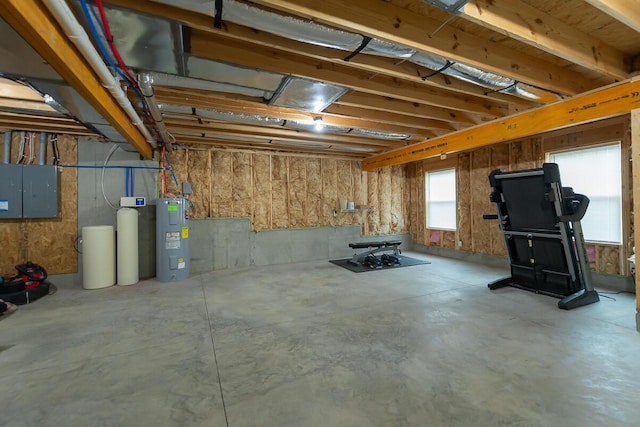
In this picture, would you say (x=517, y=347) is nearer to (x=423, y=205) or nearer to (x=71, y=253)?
(x=423, y=205)

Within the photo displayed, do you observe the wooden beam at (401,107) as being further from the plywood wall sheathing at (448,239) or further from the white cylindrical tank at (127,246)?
the white cylindrical tank at (127,246)

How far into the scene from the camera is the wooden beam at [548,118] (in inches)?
108

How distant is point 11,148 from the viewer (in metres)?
4.04

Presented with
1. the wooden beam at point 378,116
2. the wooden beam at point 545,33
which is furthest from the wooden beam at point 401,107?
the wooden beam at point 545,33

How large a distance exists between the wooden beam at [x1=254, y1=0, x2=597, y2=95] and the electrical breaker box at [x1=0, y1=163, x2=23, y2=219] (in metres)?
4.62

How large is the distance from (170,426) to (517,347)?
102 inches

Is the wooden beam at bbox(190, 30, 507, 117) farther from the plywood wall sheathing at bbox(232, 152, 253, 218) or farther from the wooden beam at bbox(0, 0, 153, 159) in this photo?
the plywood wall sheathing at bbox(232, 152, 253, 218)

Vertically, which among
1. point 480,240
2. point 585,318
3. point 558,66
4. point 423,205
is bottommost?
point 585,318

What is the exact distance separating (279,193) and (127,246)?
9.58 ft

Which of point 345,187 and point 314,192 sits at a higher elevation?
point 345,187

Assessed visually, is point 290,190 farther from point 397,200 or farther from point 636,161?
point 636,161

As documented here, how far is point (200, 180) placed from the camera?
5.32 m

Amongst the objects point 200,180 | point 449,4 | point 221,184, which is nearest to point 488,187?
point 449,4

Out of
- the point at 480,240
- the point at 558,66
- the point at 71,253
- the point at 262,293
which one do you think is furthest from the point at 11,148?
the point at 480,240
